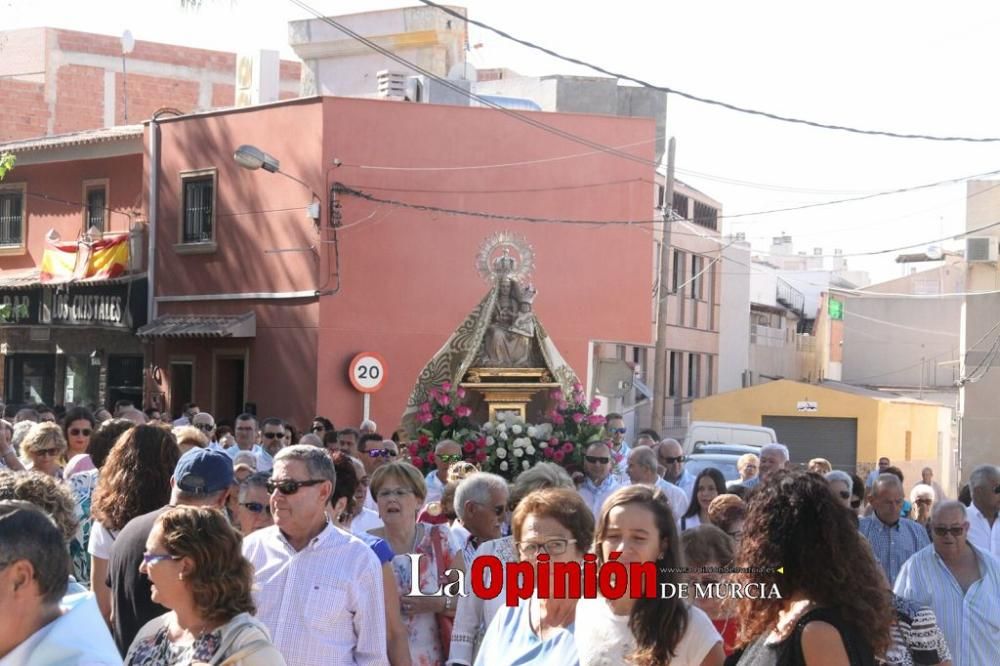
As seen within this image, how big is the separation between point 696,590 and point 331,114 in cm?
1925

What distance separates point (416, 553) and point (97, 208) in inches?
897

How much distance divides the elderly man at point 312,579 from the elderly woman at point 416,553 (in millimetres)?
903

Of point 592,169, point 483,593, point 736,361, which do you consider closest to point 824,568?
point 483,593

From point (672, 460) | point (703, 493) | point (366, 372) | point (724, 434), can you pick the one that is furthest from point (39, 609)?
point (724, 434)

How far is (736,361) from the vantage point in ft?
149

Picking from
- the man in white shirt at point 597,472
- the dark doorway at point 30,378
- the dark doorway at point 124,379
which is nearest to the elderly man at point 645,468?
the man in white shirt at point 597,472

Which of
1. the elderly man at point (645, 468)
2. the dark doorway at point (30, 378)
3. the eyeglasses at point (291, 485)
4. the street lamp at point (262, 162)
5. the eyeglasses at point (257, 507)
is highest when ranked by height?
the street lamp at point (262, 162)

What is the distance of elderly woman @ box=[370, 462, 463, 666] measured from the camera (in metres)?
6.52

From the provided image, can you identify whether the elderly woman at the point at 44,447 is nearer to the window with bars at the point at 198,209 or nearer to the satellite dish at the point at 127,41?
the window with bars at the point at 198,209

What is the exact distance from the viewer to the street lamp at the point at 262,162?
880 inches

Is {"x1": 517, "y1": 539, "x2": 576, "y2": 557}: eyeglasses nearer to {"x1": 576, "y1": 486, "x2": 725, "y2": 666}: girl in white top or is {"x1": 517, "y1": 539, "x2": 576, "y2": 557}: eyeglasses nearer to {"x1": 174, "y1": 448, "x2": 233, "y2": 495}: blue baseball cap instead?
{"x1": 576, "y1": 486, "x2": 725, "y2": 666}: girl in white top

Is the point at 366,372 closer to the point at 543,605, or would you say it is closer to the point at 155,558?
the point at 543,605

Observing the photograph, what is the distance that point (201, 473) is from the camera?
5727 millimetres

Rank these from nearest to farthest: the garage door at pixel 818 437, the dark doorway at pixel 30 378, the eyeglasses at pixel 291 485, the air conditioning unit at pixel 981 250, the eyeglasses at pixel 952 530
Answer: the eyeglasses at pixel 291 485 → the eyeglasses at pixel 952 530 → the dark doorway at pixel 30 378 → the air conditioning unit at pixel 981 250 → the garage door at pixel 818 437
